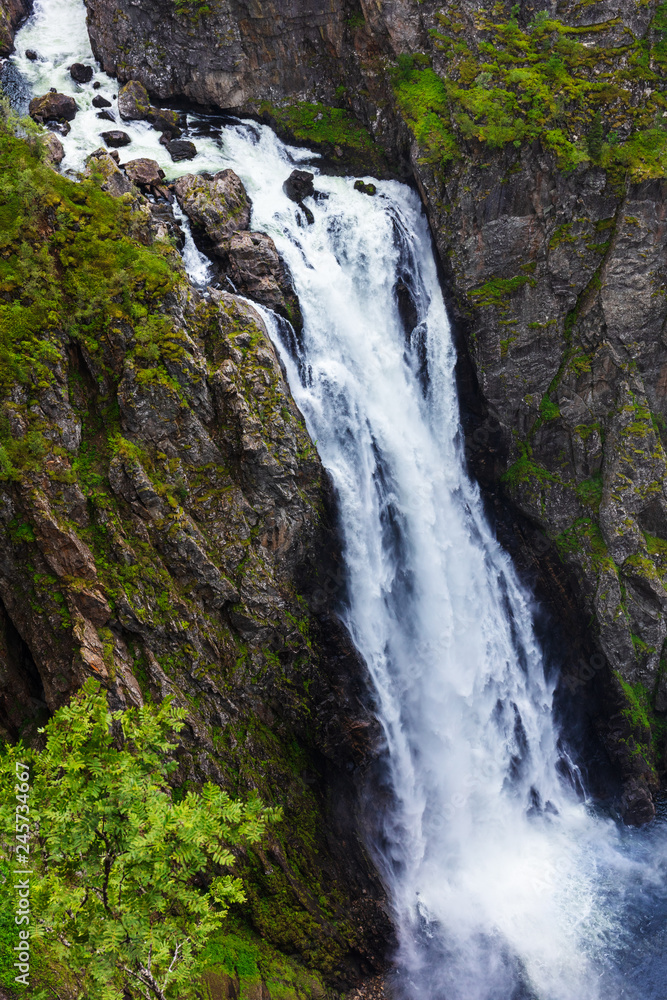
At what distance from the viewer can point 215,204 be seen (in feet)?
72.8

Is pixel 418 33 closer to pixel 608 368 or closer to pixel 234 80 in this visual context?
pixel 234 80

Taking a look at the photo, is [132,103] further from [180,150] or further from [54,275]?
[54,275]

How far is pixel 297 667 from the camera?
62.7ft

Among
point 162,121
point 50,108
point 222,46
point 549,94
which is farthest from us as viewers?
point 222,46

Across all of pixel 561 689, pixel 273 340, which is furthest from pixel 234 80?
pixel 561 689

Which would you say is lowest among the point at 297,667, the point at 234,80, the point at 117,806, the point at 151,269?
the point at 117,806

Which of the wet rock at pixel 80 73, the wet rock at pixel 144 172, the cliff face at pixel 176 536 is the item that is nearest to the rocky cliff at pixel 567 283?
the wet rock at pixel 80 73

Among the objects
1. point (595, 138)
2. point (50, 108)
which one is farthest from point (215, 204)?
point (595, 138)

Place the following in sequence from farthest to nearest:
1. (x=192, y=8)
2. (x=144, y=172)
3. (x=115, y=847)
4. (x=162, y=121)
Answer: (x=192, y=8) < (x=162, y=121) < (x=144, y=172) < (x=115, y=847)

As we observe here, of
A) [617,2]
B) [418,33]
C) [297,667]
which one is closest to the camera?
[297,667]

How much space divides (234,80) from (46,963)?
30526 millimetres

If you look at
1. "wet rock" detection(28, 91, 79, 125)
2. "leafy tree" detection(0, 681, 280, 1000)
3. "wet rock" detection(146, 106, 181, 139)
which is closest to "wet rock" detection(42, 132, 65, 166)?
"wet rock" detection(28, 91, 79, 125)

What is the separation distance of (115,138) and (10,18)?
358 inches

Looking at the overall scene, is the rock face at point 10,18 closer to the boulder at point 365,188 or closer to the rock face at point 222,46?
the rock face at point 222,46
